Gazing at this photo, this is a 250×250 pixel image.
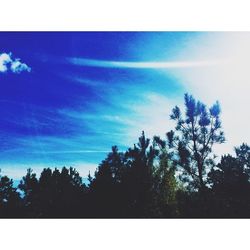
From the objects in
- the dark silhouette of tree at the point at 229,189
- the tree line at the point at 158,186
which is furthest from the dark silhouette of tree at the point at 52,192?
the dark silhouette of tree at the point at 229,189

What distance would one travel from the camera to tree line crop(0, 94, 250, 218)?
8.16 meters

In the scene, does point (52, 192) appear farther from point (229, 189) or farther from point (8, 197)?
point (229, 189)

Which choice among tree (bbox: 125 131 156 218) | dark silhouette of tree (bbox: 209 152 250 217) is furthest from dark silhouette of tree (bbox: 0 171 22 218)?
dark silhouette of tree (bbox: 209 152 250 217)

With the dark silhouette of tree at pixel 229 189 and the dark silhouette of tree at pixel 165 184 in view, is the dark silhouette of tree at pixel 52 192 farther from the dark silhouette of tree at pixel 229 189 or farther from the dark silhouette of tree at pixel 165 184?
the dark silhouette of tree at pixel 229 189

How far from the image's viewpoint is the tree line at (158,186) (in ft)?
26.8

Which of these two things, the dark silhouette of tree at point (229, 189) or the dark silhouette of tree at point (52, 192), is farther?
the dark silhouette of tree at point (52, 192)

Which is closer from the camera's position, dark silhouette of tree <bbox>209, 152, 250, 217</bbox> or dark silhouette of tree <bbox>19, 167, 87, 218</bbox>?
dark silhouette of tree <bbox>209, 152, 250, 217</bbox>

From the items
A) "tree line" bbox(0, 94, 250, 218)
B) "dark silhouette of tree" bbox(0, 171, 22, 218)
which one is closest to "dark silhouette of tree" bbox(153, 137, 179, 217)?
"tree line" bbox(0, 94, 250, 218)

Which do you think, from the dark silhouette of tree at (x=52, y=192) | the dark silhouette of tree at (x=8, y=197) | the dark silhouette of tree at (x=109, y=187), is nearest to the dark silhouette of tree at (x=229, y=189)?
the dark silhouette of tree at (x=109, y=187)

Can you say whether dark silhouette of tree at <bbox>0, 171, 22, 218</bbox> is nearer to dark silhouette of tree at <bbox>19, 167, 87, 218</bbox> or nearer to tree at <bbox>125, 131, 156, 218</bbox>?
dark silhouette of tree at <bbox>19, 167, 87, 218</bbox>

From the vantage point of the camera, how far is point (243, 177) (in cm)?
934
